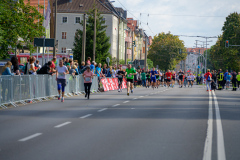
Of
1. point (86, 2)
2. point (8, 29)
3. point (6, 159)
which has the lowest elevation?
point (6, 159)

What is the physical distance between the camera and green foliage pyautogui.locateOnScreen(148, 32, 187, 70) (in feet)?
374

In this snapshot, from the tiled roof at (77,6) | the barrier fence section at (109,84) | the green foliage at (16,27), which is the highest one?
the tiled roof at (77,6)

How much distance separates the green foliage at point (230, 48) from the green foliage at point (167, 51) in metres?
19.5

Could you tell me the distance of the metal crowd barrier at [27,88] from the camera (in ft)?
53.2

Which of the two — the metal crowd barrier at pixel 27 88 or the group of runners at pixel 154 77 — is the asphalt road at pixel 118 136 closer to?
the metal crowd barrier at pixel 27 88

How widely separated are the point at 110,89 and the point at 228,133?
2383 centimetres

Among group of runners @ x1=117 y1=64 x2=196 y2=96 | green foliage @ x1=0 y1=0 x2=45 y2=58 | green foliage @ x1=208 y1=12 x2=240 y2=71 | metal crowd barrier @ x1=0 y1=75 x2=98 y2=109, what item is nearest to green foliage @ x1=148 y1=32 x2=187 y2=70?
green foliage @ x1=208 y1=12 x2=240 y2=71

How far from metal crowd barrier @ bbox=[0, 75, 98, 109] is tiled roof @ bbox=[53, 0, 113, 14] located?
63.6 metres

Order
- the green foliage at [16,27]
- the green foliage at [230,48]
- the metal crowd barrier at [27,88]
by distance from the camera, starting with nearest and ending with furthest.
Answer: the metal crowd barrier at [27,88]
the green foliage at [16,27]
the green foliage at [230,48]

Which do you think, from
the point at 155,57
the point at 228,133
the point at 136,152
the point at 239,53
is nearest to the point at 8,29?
the point at 228,133

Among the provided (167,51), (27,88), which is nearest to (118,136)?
(27,88)

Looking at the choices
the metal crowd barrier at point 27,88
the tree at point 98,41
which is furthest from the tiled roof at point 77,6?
the metal crowd barrier at point 27,88

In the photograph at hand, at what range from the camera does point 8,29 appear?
86.4 ft

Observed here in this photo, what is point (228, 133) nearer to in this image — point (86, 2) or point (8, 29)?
point (8, 29)
